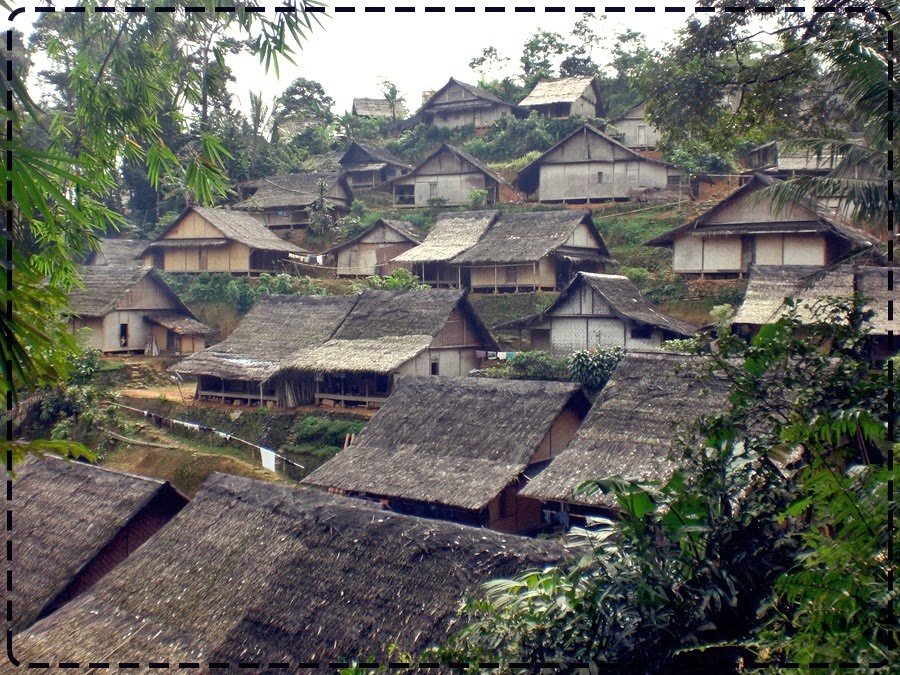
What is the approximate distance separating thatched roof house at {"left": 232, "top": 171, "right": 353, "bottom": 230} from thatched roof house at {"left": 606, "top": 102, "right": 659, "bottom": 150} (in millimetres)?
15153

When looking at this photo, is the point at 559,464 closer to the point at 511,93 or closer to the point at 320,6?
the point at 320,6

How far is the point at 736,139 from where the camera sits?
11992 mm

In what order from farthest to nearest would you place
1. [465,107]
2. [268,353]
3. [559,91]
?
1. [465,107]
2. [559,91]
3. [268,353]

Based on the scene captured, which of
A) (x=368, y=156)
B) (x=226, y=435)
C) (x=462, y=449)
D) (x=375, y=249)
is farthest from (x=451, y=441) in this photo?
(x=368, y=156)

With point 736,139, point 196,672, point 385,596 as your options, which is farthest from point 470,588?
point 736,139

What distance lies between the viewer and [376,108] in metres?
60.9

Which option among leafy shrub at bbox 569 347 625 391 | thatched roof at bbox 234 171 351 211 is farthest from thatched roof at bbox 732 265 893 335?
thatched roof at bbox 234 171 351 211

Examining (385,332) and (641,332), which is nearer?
(641,332)

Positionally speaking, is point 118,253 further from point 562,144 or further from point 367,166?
point 562,144

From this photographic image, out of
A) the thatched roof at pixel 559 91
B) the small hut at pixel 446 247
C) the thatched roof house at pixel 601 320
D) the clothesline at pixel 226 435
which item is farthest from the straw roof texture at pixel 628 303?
the thatched roof at pixel 559 91

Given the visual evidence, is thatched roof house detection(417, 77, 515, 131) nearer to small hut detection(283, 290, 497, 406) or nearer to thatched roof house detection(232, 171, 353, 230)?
thatched roof house detection(232, 171, 353, 230)

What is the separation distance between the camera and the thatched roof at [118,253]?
38.6 meters

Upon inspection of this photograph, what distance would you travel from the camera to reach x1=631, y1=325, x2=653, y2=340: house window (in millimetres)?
23219

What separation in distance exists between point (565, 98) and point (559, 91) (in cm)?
125
